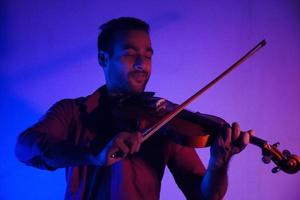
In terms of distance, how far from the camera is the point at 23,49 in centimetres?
163

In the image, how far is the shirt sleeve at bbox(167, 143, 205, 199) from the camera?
4.02 feet

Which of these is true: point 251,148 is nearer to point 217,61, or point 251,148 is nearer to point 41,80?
point 217,61

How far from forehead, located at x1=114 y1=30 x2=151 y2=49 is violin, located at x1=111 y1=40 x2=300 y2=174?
0.17 m

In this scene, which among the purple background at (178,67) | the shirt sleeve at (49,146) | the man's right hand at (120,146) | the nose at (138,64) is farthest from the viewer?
the purple background at (178,67)

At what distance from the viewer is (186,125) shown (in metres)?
1.14

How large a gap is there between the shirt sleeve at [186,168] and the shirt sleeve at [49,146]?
1.14ft

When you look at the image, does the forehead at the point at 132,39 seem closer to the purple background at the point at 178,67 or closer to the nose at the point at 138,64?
the nose at the point at 138,64

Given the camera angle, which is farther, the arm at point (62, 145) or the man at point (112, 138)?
the man at point (112, 138)

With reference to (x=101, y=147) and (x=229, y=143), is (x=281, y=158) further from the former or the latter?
(x=101, y=147)

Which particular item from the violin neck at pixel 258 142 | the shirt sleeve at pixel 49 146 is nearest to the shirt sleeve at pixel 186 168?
the violin neck at pixel 258 142

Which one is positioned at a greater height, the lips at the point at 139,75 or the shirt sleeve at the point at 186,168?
the lips at the point at 139,75

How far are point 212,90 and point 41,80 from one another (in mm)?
907

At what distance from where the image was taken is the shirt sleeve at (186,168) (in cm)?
123

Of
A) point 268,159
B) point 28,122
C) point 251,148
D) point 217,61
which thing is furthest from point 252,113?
point 28,122
